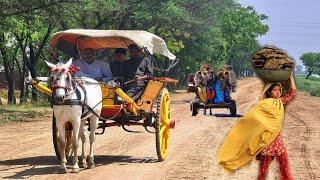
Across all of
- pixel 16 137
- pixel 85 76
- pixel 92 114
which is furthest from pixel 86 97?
pixel 16 137

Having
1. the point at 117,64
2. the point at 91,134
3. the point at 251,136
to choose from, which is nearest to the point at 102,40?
the point at 117,64

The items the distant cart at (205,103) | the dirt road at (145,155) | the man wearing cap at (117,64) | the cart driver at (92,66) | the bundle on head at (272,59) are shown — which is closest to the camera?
the bundle on head at (272,59)

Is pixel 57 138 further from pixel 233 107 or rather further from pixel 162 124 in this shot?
pixel 233 107

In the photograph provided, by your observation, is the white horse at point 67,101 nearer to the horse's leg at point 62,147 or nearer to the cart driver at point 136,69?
the horse's leg at point 62,147

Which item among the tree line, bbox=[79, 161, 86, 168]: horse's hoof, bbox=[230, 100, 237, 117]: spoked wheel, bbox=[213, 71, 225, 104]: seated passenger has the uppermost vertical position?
the tree line

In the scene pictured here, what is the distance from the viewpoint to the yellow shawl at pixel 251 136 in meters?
6.13

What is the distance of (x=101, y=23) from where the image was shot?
3600 cm

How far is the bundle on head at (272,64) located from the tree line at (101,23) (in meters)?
4.37

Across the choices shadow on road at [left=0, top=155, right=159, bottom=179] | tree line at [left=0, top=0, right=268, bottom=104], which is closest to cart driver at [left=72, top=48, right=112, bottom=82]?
shadow on road at [left=0, top=155, right=159, bottom=179]

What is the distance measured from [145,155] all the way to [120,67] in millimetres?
1942

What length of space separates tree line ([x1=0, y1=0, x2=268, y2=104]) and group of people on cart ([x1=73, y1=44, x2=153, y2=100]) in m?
2.25

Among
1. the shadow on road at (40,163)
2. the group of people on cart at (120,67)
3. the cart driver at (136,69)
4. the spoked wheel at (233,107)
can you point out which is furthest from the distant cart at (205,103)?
the shadow on road at (40,163)

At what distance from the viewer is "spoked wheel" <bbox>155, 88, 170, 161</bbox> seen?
11566 mm

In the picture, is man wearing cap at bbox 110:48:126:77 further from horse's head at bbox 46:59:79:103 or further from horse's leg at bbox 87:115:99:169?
horse's head at bbox 46:59:79:103
